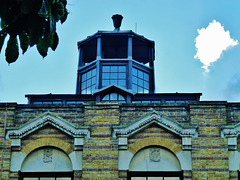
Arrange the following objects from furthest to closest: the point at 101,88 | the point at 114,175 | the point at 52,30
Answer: the point at 101,88, the point at 114,175, the point at 52,30

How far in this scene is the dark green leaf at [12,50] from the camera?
479 cm

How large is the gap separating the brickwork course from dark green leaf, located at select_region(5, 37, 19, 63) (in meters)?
10.2

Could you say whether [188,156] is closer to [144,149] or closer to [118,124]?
[144,149]

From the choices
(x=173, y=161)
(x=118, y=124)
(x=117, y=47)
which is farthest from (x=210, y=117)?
(x=117, y=47)

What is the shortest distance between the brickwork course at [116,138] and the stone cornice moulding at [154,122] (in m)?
0.13

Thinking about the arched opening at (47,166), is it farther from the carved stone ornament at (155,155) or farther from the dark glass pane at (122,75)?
the dark glass pane at (122,75)

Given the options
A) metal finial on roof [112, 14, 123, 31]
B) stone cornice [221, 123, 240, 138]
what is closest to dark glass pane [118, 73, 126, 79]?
metal finial on roof [112, 14, 123, 31]

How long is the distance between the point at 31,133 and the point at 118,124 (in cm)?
288

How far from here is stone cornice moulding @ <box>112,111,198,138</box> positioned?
14797 millimetres

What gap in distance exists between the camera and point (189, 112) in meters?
15.3

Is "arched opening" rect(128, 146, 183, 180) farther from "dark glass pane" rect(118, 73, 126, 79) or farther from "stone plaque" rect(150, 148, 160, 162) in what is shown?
"dark glass pane" rect(118, 73, 126, 79)

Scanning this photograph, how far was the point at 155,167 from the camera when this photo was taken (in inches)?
583

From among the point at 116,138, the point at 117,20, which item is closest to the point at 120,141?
the point at 116,138

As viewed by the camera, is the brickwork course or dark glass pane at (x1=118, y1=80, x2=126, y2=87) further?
dark glass pane at (x1=118, y1=80, x2=126, y2=87)
